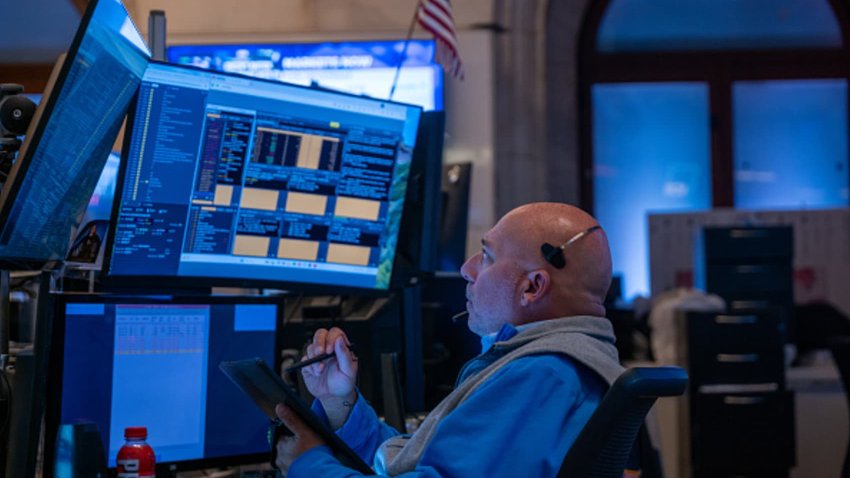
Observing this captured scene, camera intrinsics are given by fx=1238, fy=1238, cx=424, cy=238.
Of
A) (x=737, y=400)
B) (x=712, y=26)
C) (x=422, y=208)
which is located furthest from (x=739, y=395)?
(x=422, y=208)

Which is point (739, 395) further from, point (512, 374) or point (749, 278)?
point (512, 374)

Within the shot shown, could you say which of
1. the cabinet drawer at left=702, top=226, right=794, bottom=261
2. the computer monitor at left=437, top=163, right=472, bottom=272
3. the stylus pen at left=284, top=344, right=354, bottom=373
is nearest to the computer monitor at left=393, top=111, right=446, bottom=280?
the computer monitor at left=437, top=163, right=472, bottom=272

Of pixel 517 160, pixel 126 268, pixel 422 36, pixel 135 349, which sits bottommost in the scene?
pixel 135 349

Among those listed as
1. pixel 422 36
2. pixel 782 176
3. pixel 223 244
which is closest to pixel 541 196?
pixel 422 36

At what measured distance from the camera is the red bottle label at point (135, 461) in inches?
75.8

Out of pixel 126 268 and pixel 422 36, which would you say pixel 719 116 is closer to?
pixel 422 36

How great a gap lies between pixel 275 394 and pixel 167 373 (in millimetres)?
565

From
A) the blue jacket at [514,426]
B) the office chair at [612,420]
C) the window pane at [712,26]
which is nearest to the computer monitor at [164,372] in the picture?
the blue jacket at [514,426]

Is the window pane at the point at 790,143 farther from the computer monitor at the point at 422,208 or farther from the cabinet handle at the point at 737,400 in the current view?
the computer monitor at the point at 422,208

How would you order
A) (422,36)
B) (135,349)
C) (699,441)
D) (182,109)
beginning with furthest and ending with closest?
1. (422,36)
2. (699,441)
3. (182,109)
4. (135,349)

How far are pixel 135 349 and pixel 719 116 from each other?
5732mm

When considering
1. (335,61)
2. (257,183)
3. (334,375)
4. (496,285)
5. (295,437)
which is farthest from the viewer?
(335,61)

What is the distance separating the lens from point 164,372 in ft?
7.23

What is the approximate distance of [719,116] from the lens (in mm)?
7355
